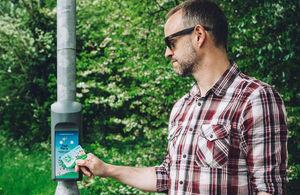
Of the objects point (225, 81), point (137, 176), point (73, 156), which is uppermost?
point (225, 81)

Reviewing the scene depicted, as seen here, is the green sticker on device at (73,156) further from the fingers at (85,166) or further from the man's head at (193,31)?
the man's head at (193,31)

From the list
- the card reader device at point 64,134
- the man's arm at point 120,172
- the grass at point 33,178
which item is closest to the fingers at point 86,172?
the man's arm at point 120,172

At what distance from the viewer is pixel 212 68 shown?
1.76m

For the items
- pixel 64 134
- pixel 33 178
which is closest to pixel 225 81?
pixel 64 134

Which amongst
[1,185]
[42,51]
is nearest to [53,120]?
[1,185]

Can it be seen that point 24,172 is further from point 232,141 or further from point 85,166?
point 232,141

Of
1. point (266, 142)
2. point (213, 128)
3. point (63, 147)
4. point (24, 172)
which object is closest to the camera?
point (266, 142)

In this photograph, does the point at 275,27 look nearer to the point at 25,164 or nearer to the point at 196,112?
the point at 196,112

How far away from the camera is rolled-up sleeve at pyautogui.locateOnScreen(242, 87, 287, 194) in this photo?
4.64 feet

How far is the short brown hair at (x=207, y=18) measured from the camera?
69.8 inches

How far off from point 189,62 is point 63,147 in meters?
1.05

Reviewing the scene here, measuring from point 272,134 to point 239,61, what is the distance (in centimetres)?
357

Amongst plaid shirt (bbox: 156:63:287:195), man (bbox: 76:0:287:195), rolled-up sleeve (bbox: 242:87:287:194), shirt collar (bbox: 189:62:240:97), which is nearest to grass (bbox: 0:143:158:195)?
man (bbox: 76:0:287:195)

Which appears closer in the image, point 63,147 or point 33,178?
point 63,147
